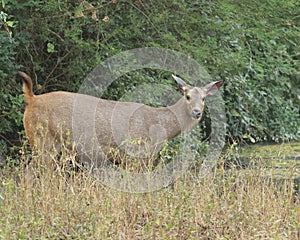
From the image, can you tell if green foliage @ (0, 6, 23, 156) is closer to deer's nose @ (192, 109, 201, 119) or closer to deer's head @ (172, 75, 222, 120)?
deer's head @ (172, 75, 222, 120)

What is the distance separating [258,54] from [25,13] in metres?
4.05

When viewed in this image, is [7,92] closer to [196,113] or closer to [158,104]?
[158,104]

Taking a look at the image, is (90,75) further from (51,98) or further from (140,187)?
(140,187)

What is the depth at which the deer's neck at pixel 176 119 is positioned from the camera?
8.73 metres

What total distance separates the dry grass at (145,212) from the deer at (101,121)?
1.47 metres

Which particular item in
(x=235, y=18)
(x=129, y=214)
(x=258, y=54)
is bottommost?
(x=258, y=54)

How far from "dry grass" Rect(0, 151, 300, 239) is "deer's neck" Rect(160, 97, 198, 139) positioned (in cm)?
240

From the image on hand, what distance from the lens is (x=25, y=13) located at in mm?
8797

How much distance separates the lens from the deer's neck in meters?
8.73

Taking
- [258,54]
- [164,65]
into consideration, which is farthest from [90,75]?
[258,54]

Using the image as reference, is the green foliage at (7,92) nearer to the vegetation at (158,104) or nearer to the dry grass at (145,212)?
the vegetation at (158,104)

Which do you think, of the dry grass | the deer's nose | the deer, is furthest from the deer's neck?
the dry grass

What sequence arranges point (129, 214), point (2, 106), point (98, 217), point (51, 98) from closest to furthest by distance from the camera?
point (98, 217)
point (129, 214)
point (51, 98)
point (2, 106)

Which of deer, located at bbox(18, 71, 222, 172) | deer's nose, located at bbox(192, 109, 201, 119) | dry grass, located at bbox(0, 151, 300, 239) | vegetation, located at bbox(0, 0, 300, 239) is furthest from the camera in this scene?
deer's nose, located at bbox(192, 109, 201, 119)
